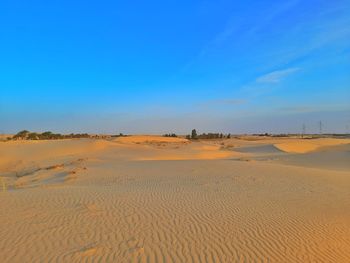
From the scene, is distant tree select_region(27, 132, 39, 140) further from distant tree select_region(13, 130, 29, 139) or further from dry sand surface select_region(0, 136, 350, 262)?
dry sand surface select_region(0, 136, 350, 262)

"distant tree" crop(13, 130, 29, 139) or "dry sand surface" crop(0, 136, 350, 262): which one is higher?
"distant tree" crop(13, 130, 29, 139)

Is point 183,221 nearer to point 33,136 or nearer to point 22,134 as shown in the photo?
point 33,136

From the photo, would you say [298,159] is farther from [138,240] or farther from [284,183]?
[138,240]

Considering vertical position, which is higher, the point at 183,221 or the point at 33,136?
the point at 33,136

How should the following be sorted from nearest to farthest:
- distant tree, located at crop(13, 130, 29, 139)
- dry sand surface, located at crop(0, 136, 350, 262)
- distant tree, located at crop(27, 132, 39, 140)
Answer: dry sand surface, located at crop(0, 136, 350, 262) < distant tree, located at crop(27, 132, 39, 140) < distant tree, located at crop(13, 130, 29, 139)

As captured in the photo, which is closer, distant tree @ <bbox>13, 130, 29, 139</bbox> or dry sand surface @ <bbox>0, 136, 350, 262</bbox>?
dry sand surface @ <bbox>0, 136, 350, 262</bbox>

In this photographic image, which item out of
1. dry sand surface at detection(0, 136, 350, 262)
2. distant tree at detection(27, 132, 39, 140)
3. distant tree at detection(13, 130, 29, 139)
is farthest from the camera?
distant tree at detection(13, 130, 29, 139)

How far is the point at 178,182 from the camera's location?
560 inches

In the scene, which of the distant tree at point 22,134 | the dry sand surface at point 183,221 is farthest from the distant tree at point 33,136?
the dry sand surface at point 183,221

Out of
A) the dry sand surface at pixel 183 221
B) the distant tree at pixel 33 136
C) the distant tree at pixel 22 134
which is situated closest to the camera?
the dry sand surface at pixel 183 221

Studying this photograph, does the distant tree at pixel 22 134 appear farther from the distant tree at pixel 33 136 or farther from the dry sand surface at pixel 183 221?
the dry sand surface at pixel 183 221

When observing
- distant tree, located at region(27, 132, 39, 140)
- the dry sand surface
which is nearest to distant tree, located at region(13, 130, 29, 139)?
distant tree, located at region(27, 132, 39, 140)

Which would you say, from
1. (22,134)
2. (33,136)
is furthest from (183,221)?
(22,134)

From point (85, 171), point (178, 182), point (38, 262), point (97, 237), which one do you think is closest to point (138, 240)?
point (97, 237)
